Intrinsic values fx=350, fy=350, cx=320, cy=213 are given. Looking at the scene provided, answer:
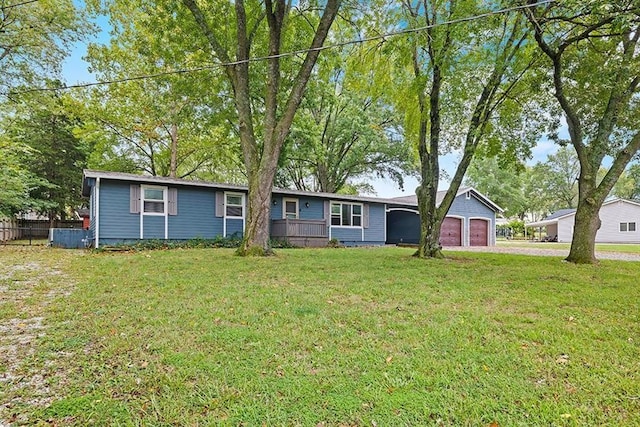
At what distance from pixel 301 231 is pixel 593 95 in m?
11.0

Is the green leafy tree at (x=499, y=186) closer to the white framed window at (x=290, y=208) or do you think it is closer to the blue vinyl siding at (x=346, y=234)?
the blue vinyl siding at (x=346, y=234)

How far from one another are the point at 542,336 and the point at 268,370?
2.53 metres

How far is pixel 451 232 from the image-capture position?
22031 millimetres

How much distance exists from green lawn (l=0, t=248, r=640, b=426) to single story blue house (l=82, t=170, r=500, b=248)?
7581 mm

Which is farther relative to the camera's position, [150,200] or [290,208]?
[290,208]

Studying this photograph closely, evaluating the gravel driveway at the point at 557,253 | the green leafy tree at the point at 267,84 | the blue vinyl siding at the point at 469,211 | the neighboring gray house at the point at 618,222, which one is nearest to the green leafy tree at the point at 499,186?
the neighboring gray house at the point at 618,222

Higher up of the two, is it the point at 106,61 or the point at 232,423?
the point at 106,61

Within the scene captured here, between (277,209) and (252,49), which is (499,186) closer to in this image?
(277,209)

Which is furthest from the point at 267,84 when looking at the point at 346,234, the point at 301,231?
the point at 346,234

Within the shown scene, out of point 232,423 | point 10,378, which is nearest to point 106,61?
point 10,378

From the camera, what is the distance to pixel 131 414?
201cm

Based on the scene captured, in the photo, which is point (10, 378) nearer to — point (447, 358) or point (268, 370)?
point (268, 370)

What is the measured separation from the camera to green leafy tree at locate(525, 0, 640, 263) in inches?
325

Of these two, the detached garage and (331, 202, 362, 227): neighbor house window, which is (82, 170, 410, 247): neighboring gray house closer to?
(331, 202, 362, 227): neighbor house window
